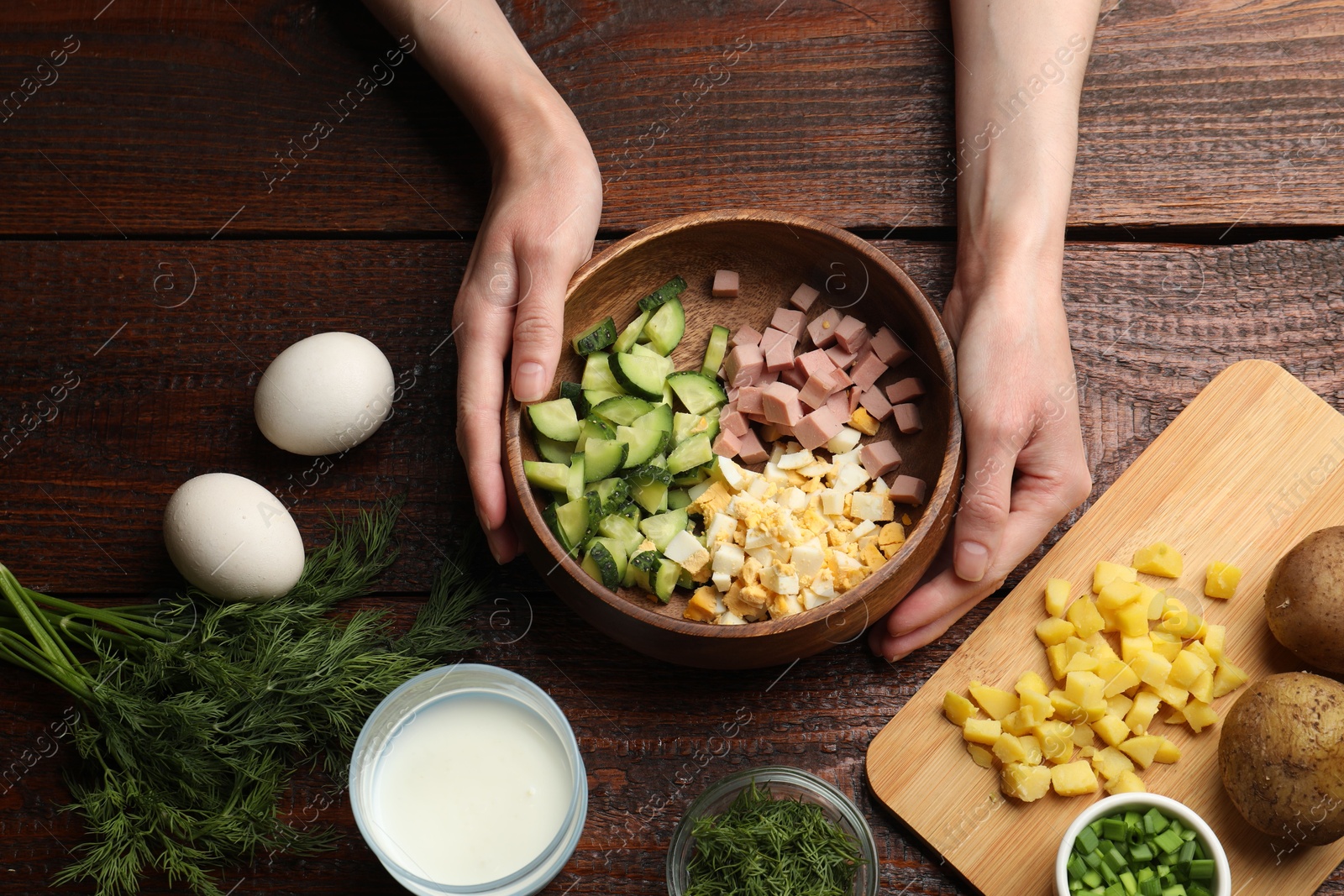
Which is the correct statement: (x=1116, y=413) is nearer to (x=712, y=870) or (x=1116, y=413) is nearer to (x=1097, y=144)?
(x=1097, y=144)

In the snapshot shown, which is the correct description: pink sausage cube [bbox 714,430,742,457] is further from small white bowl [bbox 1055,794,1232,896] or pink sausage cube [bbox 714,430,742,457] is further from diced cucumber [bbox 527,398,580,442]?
small white bowl [bbox 1055,794,1232,896]

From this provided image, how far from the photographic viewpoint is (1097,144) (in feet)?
6.22

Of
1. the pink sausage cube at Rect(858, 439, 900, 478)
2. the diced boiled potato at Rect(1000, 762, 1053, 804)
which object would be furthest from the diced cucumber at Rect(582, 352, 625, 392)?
the diced boiled potato at Rect(1000, 762, 1053, 804)

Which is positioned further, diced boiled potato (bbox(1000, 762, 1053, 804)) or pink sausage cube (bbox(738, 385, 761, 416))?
pink sausage cube (bbox(738, 385, 761, 416))

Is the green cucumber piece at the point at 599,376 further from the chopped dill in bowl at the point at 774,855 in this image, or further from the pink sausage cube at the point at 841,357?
the chopped dill in bowl at the point at 774,855

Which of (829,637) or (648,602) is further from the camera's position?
(648,602)

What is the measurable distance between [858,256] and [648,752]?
3.07ft

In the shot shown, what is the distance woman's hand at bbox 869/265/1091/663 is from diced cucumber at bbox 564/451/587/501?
57cm

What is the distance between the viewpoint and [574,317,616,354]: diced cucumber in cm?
171

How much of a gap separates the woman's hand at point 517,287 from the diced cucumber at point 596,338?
3.4 inches

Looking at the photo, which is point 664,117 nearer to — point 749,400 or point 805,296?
point 805,296

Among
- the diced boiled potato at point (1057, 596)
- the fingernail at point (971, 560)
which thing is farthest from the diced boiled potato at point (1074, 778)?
Answer: the fingernail at point (971, 560)

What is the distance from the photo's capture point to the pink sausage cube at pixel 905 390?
1695 millimetres

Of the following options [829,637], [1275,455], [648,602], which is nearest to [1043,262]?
[1275,455]
